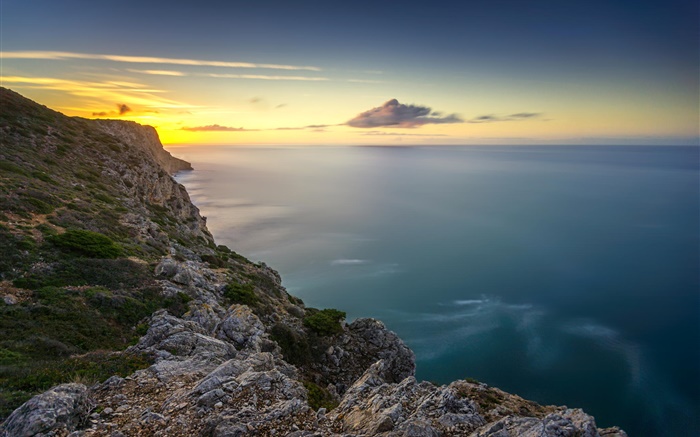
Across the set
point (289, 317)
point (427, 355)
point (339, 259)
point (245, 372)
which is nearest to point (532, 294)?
point (427, 355)

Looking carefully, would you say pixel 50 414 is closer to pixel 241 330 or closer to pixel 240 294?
pixel 241 330

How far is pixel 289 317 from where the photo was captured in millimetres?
25547

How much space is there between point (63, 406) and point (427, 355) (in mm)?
36563

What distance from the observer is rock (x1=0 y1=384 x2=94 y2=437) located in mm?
8461

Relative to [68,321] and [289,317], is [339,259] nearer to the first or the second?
[289,317]

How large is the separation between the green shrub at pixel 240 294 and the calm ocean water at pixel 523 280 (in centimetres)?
2231

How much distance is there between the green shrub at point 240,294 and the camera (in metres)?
23.8

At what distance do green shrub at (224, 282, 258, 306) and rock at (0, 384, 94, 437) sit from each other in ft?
45.9

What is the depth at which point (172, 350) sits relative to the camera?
45.9 feet

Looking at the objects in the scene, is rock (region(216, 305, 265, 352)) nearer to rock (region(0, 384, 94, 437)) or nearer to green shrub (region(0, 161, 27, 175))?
rock (region(0, 384, 94, 437))

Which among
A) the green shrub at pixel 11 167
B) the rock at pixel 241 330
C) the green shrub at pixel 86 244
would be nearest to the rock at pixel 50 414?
the rock at pixel 241 330

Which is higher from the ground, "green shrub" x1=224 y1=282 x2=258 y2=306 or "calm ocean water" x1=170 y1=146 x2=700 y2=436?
"green shrub" x1=224 y1=282 x2=258 y2=306

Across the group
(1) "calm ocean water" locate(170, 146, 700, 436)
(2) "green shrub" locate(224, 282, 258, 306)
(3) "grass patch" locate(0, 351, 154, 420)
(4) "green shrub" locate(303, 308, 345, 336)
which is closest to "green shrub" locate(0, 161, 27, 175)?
(2) "green shrub" locate(224, 282, 258, 306)

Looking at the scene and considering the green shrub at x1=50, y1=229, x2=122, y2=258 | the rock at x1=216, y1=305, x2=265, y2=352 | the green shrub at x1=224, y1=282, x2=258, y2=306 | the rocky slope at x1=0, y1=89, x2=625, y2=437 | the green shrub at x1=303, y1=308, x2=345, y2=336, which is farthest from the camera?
the green shrub at x1=303, y1=308, x2=345, y2=336
